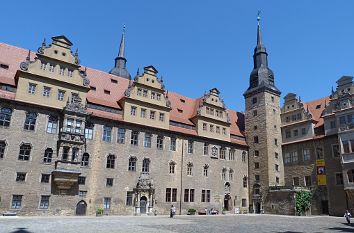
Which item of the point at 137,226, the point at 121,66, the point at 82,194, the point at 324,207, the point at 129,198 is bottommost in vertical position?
the point at 137,226

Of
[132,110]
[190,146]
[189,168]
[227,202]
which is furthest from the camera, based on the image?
[227,202]

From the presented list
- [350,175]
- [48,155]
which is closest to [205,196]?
[350,175]

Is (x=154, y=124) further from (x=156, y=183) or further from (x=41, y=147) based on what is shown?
(x=41, y=147)

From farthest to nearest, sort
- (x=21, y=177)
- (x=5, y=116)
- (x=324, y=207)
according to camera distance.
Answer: (x=324, y=207)
(x=5, y=116)
(x=21, y=177)

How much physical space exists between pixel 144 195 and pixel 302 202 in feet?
64.5

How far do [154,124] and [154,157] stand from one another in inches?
155

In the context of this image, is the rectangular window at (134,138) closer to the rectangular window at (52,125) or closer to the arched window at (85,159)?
the arched window at (85,159)

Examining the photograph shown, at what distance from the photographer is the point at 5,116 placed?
28.4 m

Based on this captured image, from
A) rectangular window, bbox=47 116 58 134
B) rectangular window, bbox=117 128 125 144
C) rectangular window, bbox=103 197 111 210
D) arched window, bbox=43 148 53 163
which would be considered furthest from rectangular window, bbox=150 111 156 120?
arched window, bbox=43 148 53 163

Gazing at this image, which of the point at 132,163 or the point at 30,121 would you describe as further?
the point at 132,163

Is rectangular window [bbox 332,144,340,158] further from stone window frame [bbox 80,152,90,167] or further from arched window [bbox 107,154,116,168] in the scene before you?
stone window frame [bbox 80,152,90,167]

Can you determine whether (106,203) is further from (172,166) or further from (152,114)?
(152,114)

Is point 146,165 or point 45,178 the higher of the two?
point 146,165

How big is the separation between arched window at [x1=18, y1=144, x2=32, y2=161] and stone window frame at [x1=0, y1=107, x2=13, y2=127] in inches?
95.2
